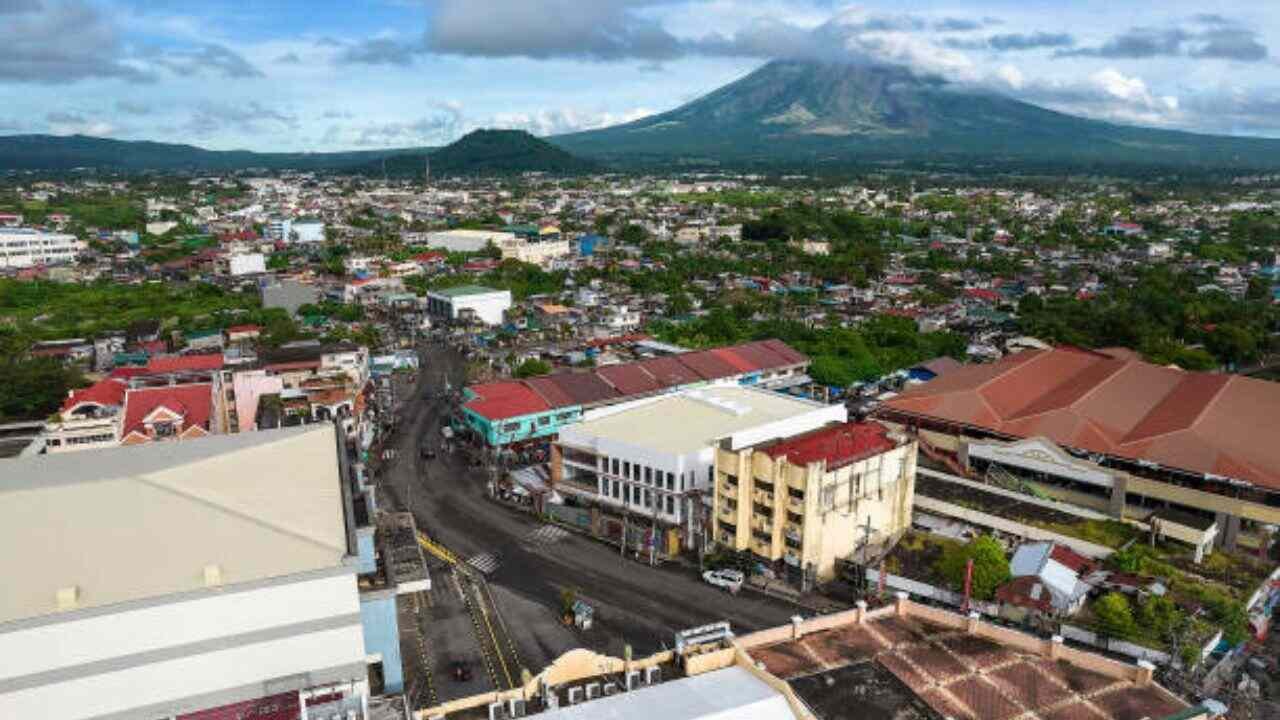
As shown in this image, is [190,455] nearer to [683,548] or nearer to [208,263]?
[683,548]

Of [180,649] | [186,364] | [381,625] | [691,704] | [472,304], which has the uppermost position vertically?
[186,364]

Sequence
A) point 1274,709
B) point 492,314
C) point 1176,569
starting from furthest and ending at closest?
point 492,314 → point 1176,569 → point 1274,709

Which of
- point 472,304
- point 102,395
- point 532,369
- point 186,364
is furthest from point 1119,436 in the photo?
point 472,304

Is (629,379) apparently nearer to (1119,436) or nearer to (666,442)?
(666,442)

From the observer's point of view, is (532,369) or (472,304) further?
(472,304)

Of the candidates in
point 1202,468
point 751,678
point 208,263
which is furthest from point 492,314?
point 751,678

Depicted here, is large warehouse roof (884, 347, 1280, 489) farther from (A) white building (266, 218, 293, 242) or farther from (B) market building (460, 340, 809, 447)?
(A) white building (266, 218, 293, 242)
